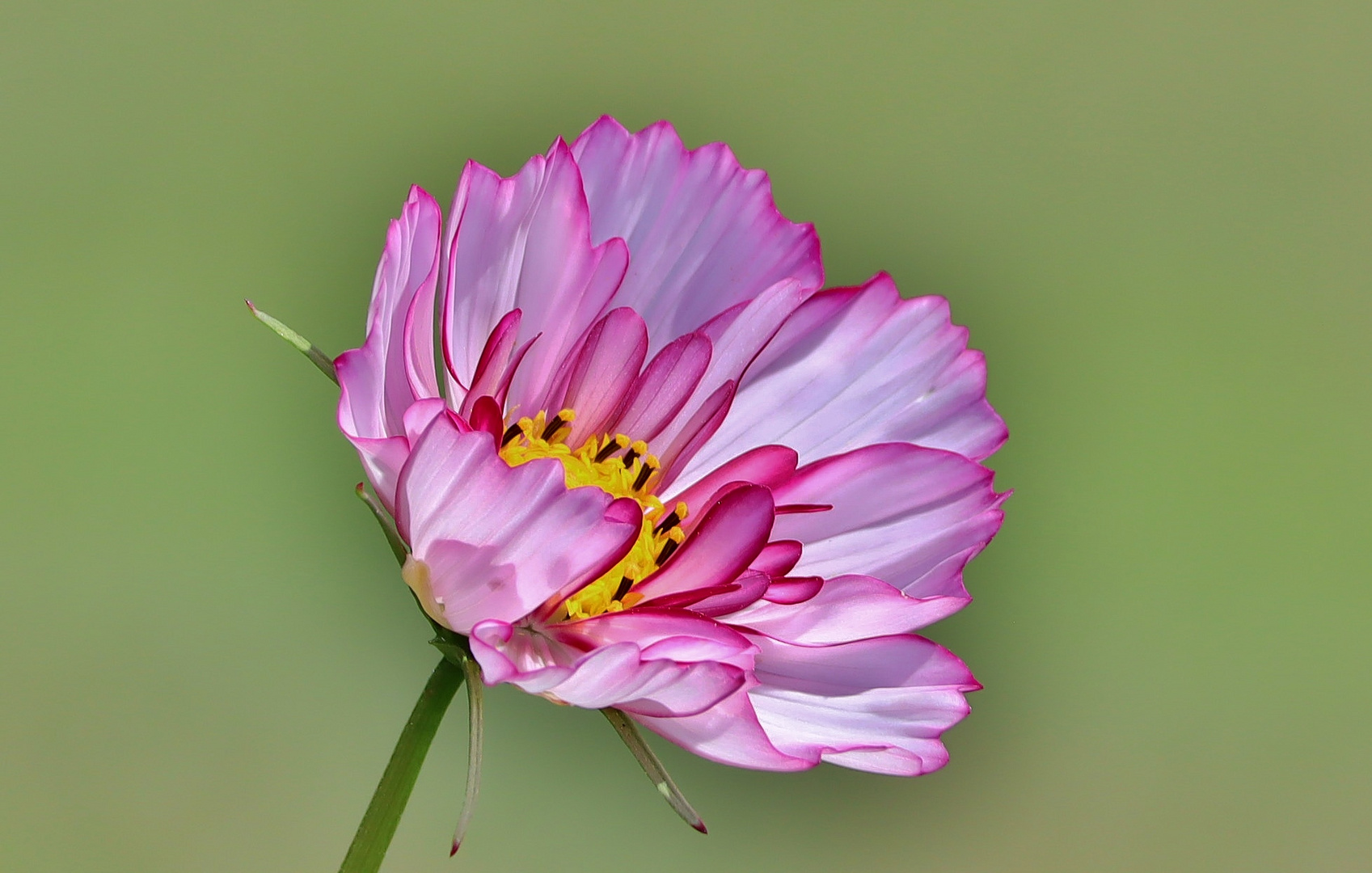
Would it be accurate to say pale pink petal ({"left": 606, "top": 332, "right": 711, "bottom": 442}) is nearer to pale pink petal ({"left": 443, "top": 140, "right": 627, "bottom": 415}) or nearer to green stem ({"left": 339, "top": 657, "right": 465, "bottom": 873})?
pale pink petal ({"left": 443, "top": 140, "right": 627, "bottom": 415})

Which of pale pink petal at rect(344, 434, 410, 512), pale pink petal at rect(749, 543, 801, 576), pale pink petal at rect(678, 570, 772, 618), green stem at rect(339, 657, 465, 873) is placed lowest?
green stem at rect(339, 657, 465, 873)

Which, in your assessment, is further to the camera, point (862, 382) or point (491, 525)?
point (862, 382)

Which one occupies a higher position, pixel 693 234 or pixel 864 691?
pixel 693 234

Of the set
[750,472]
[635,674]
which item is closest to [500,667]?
[635,674]

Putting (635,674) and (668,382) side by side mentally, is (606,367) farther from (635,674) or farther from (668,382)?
(635,674)

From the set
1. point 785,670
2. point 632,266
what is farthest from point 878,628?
point 632,266

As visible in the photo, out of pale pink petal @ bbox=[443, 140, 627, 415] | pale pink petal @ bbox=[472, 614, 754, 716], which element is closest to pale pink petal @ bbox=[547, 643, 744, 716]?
pale pink petal @ bbox=[472, 614, 754, 716]
